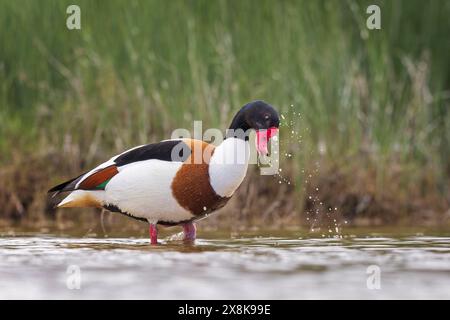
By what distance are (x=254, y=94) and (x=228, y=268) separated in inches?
153

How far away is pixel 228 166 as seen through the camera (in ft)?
24.7

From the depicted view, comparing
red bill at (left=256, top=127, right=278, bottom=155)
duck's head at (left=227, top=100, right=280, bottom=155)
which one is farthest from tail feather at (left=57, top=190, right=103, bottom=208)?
red bill at (left=256, top=127, right=278, bottom=155)

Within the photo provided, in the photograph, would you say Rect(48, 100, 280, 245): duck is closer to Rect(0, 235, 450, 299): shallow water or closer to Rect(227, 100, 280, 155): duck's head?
Rect(227, 100, 280, 155): duck's head

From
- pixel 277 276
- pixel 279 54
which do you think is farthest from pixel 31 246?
pixel 279 54

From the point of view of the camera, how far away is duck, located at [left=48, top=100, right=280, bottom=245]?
24.7 ft

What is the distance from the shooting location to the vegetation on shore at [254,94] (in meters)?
9.86

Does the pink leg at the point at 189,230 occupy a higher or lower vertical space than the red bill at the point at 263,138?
lower

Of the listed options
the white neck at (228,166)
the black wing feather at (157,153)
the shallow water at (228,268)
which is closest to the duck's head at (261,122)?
the white neck at (228,166)

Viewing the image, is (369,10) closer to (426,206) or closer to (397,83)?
(397,83)

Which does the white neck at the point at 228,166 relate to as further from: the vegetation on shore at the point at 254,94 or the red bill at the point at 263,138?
the vegetation on shore at the point at 254,94

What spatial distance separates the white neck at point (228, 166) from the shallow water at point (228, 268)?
407mm

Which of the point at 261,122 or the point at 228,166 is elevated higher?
the point at 261,122

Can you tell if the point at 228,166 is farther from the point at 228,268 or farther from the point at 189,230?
the point at 228,268

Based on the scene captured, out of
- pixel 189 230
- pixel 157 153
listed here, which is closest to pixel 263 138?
pixel 157 153
